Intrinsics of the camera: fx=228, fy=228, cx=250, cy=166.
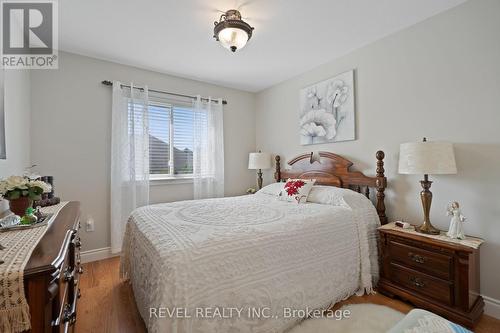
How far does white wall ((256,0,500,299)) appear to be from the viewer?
1.83 m

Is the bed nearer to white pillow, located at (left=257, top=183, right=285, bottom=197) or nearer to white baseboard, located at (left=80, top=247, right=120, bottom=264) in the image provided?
white pillow, located at (left=257, top=183, right=285, bottom=197)

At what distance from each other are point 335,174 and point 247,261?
1.92m

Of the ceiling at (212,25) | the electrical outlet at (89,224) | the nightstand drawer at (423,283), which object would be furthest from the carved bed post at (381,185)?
the electrical outlet at (89,224)

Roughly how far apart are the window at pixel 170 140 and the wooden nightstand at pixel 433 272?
110 inches

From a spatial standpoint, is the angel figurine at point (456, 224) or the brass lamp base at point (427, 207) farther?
the brass lamp base at point (427, 207)

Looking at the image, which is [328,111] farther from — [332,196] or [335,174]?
[332,196]

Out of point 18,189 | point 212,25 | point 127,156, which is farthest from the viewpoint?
point 127,156

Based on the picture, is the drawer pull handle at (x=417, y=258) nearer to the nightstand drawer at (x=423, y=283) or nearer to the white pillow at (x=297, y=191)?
the nightstand drawer at (x=423, y=283)

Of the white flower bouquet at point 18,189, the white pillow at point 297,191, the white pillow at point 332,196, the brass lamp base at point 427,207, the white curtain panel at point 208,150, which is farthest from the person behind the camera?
the white curtain panel at point 208,150

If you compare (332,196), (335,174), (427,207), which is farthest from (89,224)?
(427,207)

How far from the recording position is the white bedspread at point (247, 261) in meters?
1.20

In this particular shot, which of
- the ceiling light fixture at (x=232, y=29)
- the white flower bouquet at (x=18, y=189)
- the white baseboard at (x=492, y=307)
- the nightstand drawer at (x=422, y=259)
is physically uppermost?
the ceiling light fixture at (x=232, y=29)

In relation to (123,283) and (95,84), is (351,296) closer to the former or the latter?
(123,283)

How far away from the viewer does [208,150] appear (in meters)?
3.71
